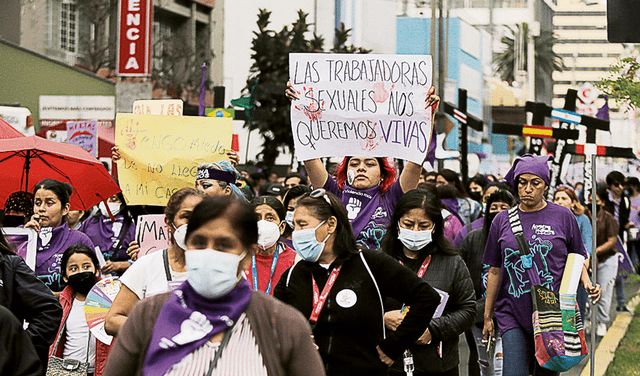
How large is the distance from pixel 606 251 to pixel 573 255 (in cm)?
660

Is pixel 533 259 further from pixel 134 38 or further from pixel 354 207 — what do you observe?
pixel 134 38

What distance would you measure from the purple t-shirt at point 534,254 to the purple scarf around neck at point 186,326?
169 inches

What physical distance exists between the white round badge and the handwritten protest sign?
11.1 feet

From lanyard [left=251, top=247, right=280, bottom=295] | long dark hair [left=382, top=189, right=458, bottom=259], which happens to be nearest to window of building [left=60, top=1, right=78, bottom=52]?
lanyard [left=251, top=247, right=280, bottom=295]

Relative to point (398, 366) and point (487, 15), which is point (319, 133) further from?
point (487, 15)

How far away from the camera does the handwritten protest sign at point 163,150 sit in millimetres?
7875

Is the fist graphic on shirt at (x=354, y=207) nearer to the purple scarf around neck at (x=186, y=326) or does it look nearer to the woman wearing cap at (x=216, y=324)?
the woman wearing cap at (x=216, y=324)

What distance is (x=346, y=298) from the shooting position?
182 inches

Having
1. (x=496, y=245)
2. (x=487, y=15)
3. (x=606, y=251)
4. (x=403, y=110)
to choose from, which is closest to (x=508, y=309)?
(x=496, y=245)

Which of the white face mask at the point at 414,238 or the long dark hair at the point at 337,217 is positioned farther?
the white face mask at the point at 414,238

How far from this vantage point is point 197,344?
298cm

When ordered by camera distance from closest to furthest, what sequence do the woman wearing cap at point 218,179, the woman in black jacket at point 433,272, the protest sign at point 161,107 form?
the woman in black jacket at point 433,272 < the woman wearing cap at point 218,179 < the protest sign at point 161,107

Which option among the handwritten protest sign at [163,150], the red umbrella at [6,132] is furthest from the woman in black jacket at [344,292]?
the red umbrella at [6,132]

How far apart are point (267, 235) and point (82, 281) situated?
148cm
